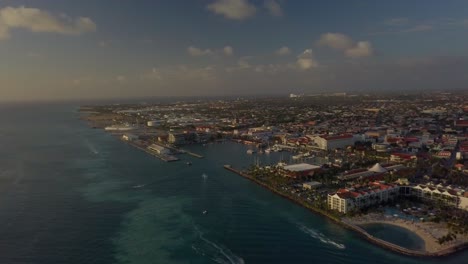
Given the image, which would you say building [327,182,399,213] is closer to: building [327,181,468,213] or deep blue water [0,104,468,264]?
building [327,181,468,213]

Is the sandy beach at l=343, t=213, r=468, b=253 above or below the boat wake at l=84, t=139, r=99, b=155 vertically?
below

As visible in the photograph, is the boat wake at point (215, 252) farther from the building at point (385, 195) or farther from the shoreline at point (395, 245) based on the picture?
the building at point (385, 195)

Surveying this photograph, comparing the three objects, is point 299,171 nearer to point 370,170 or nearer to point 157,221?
point 370,170

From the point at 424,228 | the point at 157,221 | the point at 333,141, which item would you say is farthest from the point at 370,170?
the point at 157,221

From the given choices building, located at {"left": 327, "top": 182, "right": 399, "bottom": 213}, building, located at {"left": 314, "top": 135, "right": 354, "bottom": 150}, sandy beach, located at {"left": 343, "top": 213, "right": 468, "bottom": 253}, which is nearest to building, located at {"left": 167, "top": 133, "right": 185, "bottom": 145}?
building, located at {"left": 314, "top": 135, "right": 354, "bottom": 150}

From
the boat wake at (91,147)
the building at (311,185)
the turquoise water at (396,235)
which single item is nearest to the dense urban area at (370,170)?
the building at (311,185)
